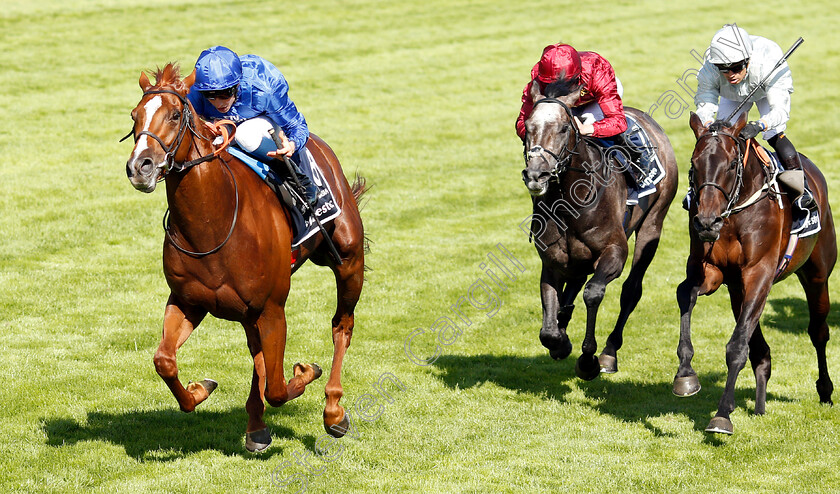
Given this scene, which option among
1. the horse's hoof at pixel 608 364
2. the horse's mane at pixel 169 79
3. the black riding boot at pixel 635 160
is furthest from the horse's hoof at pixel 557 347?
the horse's mane at pixel 169 79

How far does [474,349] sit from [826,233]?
3.30 metres

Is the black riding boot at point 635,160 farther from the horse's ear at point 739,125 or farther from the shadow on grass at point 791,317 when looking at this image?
the shadow on grass at point 791,317

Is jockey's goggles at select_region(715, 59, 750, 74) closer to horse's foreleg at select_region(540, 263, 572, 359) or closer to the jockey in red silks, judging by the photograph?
the jockey in red silks

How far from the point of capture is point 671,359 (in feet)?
29.4

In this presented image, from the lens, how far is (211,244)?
5508 mm

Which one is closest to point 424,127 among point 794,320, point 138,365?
point 794,320

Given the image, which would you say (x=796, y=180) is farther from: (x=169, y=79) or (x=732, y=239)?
(x=169, y=79)

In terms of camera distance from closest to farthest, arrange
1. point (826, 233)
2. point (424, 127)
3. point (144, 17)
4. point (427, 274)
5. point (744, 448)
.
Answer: point (744, 448) → point (826, 233) → point (427, 274) → point (424, 127) → point (144, 17)

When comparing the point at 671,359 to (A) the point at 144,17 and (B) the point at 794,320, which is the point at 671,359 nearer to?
(B) the point at 794,320

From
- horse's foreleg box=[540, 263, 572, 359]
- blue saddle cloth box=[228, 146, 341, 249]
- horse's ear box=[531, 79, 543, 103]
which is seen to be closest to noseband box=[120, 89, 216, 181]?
blue saddle cloth box=[228, 146, 341, 249]

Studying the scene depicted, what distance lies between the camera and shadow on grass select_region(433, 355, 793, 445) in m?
7.45

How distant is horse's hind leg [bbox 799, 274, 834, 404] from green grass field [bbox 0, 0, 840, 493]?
15 cm

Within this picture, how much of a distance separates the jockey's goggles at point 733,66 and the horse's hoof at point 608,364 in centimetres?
250

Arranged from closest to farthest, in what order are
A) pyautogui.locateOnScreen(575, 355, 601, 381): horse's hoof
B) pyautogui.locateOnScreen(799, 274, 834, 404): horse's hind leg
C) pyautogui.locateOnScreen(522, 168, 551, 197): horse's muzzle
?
pyautogui.locateOnScreen(522, 168, 551, 197): horse's muzzle
pyautogui.locateOnScreen(575, 355, 601, 381): horse's hoof
pyautogui.locateOnScreen(799, 274, 834, 404): horse's hind leg
